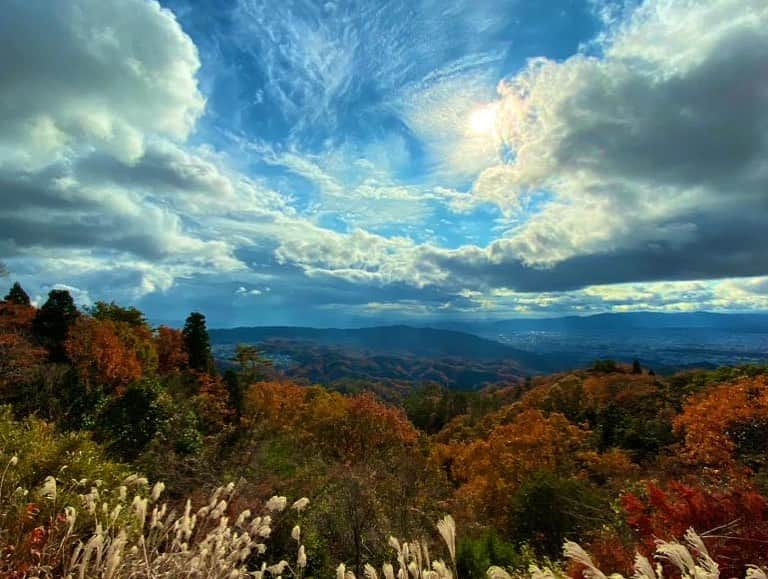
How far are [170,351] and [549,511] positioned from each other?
3864cm

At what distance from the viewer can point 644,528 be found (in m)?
5.67

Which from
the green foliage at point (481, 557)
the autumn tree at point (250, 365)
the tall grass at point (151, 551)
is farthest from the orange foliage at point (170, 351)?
the tall grass at point (151, 551)

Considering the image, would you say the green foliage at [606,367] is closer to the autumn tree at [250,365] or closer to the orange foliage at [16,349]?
the autumn tree at [250,365]

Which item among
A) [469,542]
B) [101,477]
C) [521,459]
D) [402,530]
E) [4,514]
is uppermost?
[4,514]

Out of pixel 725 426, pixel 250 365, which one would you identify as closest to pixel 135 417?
pixel 725 426

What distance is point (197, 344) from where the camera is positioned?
43594 millimetres

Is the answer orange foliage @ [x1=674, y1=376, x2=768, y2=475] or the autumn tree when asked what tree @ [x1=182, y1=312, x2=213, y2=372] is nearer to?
the autumn tree

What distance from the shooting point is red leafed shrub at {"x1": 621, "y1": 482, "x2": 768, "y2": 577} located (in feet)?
14.4

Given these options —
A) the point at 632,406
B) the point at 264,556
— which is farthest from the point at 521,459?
the point at 632,406

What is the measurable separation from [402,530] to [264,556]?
375 cm

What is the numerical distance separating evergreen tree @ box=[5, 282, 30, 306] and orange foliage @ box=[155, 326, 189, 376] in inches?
578

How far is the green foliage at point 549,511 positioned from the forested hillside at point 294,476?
0.21 ft

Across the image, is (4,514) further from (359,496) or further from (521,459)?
(521,459)

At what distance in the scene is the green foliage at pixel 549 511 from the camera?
1377 cm
